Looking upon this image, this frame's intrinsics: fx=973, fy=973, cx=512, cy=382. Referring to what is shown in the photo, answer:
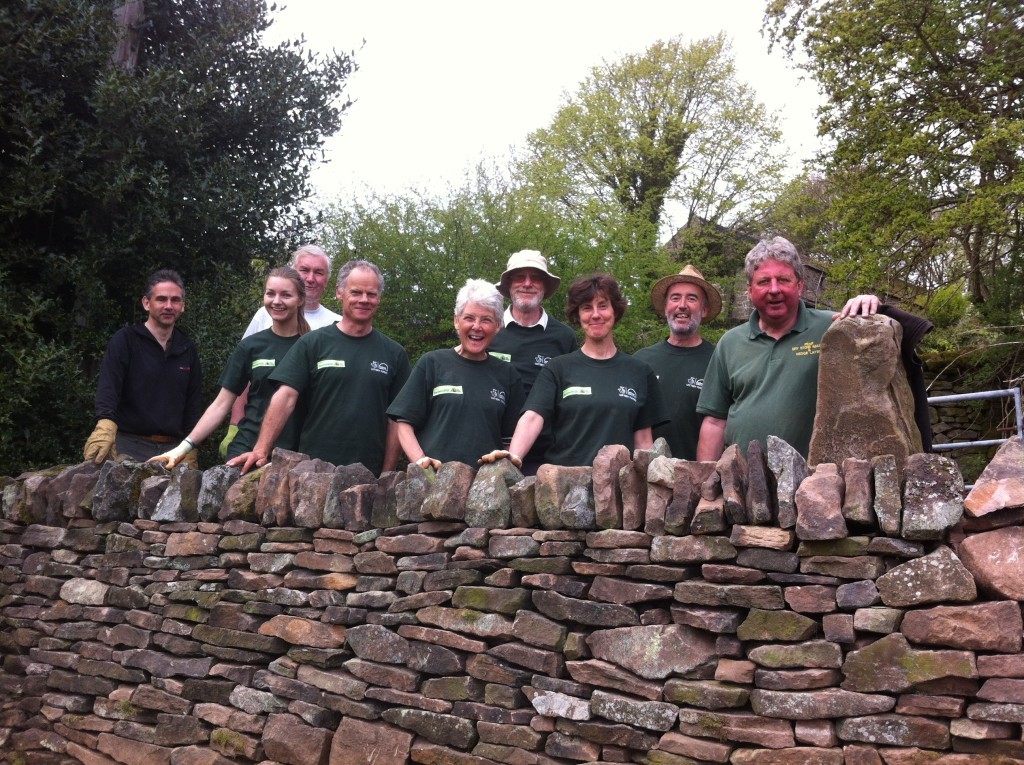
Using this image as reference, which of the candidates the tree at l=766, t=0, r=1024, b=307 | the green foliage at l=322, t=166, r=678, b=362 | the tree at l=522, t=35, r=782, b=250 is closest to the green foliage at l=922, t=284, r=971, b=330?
the tree at l=766, t=0, r=1024, b=307

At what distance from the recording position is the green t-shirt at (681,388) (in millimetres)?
4891

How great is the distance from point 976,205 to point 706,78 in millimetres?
18069

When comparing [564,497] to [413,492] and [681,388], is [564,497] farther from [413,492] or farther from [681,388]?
[681,388]

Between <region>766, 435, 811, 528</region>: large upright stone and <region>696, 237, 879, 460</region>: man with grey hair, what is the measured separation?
2.09ft

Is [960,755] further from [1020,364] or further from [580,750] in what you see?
[1020,364]

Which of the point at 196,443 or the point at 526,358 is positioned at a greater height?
the point at 526,358

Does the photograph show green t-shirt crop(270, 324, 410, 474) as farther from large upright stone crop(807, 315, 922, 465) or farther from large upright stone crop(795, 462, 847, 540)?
large upright stone crop(795, 462, 847, 540)

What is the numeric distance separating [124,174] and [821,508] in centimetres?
590

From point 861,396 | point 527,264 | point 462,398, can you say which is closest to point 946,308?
point 527,264

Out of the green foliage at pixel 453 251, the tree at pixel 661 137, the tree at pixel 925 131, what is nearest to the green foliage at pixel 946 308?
the tree at pixel 925 131

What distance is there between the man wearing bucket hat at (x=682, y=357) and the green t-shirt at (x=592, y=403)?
382 mm

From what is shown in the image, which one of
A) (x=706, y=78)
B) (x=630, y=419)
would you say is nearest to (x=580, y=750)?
(x=630, y=419)

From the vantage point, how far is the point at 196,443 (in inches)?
214

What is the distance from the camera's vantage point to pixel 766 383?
405cm
